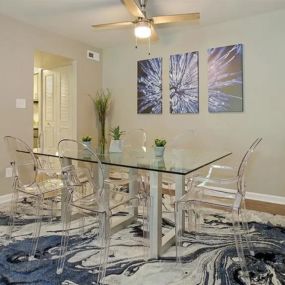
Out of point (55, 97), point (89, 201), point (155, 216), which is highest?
point (55, 97)

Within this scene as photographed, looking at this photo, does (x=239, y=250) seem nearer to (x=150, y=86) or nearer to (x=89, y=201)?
(x=89, y=201)

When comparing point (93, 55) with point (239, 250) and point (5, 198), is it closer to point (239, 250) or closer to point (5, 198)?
point (5, 198)

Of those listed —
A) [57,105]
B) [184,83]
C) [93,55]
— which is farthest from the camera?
[57,105]

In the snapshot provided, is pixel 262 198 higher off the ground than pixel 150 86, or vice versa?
pixel 150 86

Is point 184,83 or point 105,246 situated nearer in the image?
point 105,246

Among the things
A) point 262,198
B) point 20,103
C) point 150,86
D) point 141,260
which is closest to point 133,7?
point 150,86

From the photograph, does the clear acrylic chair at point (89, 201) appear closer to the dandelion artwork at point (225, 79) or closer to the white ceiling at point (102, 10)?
the white ceiling at point (102, 10)

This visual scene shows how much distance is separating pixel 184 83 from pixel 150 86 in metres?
0.62

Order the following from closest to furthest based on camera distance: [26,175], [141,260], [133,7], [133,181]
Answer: [141,260]
[26,175]
[133,7]
[133,181]

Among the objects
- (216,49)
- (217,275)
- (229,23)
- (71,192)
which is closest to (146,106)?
(216,49)

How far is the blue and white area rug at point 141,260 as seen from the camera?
5.86ft

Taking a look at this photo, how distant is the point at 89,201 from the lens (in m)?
2.14

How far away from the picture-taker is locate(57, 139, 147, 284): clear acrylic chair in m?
1.93

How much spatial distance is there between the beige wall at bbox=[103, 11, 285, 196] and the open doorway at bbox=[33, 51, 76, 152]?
1.56 metres
